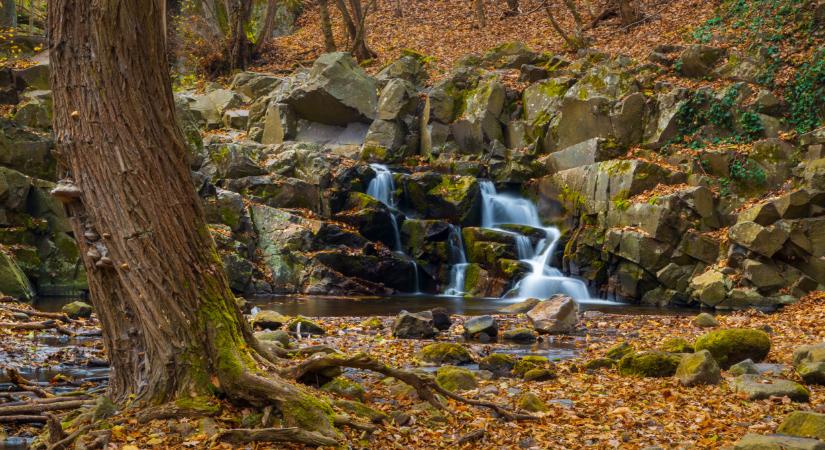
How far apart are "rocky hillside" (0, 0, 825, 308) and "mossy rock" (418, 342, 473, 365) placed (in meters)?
9.81

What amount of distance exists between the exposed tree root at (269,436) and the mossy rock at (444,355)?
16.4 ft

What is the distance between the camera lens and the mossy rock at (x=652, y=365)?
930cm

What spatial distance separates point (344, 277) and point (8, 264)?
8.64m

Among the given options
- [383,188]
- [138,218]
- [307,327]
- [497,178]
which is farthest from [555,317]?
[383,188]

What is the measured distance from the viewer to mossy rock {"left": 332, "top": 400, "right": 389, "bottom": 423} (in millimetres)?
6543

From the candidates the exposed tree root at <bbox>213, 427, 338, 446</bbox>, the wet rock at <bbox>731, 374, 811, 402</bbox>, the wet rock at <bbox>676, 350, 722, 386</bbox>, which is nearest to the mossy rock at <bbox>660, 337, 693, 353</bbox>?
the wet rock at <bbox>676, 350, 722, 386</bbox>

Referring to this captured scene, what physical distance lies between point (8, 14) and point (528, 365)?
1146 inches

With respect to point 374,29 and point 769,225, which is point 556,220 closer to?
point 769,225

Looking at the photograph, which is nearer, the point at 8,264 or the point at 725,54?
the point at 8,264

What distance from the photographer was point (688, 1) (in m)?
31.7

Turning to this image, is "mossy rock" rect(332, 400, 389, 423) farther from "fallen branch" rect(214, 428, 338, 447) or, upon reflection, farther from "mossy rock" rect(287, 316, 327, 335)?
A: "mossy rock" rect(287, 316, 327, 335)

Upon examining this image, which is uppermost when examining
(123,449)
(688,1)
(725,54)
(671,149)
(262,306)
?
(688,1)

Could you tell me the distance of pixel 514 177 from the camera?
24828mm

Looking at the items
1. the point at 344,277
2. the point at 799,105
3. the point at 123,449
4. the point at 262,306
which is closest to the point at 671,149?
the point at 799,105
